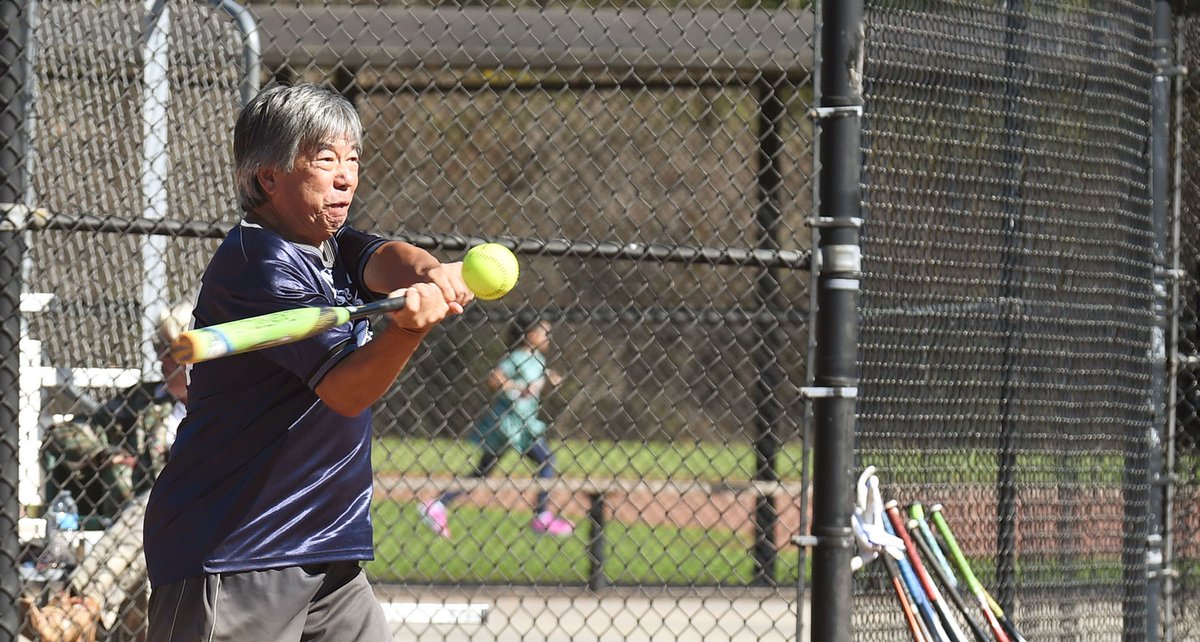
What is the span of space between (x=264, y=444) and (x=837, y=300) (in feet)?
5.07

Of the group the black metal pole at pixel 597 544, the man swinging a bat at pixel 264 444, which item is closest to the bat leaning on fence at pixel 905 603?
the man swinging a bat at pixel 264 444

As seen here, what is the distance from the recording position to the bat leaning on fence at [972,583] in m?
3.69

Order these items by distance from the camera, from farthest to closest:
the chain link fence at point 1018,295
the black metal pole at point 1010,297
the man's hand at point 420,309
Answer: the black metal pole at point 1010,297
the chain link fence at point 1018,295
the man's hand at point 420,309

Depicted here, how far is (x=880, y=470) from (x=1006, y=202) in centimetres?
87

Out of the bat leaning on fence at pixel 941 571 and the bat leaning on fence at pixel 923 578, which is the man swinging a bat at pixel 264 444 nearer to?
the bat leaning on fence at pixel 923 578

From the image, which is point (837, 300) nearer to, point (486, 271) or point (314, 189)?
point (486, 271)

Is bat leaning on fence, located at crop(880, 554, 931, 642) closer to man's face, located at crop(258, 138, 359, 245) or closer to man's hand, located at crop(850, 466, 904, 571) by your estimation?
man's hand, located at crop(850, 466, 904, 571)

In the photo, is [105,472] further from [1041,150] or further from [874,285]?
[1041,150]

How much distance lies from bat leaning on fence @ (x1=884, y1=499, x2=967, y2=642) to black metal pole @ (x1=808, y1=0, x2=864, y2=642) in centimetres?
22

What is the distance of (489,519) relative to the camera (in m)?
12.0

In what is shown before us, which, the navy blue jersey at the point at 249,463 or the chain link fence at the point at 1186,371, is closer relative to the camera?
the navy blue jersey at the point at 249,463

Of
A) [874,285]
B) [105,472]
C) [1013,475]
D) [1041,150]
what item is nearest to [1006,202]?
[1041,150]

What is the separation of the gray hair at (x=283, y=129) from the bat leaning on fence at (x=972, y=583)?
6.73ft

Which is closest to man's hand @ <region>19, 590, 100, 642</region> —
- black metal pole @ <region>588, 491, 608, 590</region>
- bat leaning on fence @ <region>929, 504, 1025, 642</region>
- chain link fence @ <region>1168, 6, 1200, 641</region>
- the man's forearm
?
the man's forearm
